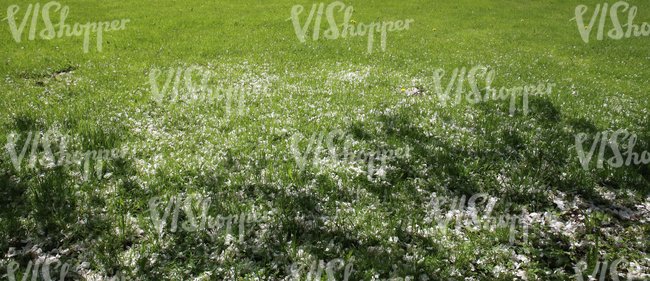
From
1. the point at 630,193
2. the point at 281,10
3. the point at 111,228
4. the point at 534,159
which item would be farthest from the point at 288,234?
the point at 281,10

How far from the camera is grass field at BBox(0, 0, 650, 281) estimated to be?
392 cm

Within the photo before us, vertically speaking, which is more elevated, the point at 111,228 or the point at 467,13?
the point at 467,13

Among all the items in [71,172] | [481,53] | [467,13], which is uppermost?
[467,13]

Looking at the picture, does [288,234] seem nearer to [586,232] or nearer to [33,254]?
[33,254]

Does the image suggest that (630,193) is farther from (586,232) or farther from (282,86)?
(282,86)

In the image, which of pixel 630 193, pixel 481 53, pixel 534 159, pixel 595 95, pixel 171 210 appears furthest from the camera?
pixel 481 53

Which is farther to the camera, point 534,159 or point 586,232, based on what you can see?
point 534,159

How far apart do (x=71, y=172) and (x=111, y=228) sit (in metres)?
1.67

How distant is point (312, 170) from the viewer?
5574mm

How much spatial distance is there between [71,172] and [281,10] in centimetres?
1919

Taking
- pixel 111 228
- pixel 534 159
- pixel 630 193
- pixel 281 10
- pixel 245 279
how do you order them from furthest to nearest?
pixel 281 10
pixel 534 159
pixel 630 193
pixel 111 228
pixel 245 279

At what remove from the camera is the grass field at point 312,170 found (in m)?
3.92

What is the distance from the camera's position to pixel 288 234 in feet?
14.2

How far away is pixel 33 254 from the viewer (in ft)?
12.4
